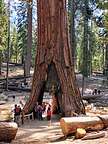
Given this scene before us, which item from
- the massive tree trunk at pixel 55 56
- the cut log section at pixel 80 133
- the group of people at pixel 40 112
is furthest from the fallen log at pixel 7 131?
the massive tree trunk at pixel 55 56

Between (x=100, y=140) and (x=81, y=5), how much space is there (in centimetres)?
4465

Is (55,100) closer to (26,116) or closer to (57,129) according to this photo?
(26,116)

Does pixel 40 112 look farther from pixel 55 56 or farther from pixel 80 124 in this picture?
pixel 80 124

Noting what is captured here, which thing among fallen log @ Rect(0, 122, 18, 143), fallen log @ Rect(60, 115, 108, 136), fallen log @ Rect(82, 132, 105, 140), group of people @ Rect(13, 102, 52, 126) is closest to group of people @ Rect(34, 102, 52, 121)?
group of people @ Rect(13, 102, 52, 126)

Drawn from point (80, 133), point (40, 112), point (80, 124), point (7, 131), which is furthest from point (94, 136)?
point (40, 112)

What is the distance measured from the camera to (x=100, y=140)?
13.2 m

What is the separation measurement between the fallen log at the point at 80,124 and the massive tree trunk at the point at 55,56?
581 centimetres

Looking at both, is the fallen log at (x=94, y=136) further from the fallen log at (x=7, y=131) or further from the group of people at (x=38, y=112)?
the group of people at (x=38, y=112)

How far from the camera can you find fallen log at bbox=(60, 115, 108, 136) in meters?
14.6

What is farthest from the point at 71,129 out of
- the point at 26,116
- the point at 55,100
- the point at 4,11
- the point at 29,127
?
the point at 4,11

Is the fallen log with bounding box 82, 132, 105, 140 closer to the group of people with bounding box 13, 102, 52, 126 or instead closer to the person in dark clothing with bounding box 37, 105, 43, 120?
the group of people with bounding box 13, 102, 52, 126

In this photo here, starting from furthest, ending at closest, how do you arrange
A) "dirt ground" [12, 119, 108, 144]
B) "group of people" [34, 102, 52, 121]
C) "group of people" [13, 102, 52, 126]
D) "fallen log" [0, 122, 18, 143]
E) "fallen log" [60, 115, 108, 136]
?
"group of people" [34, 102, 52, 121] → "group of people" [13, 102, 52, 126] → "fallen log" [60, 115, 108, 136] → "fallen log" [0, 122, 18, 143] → "dirt ground" [12, 119, 108, 144]

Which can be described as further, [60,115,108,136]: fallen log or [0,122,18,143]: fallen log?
[60,115,108,136]: fallen log

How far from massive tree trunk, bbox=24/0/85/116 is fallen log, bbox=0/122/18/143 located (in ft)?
21.3
